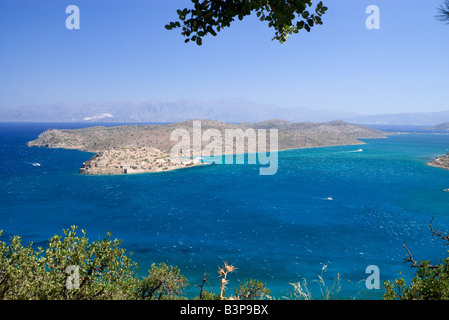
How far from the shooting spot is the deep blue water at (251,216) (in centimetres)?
3953

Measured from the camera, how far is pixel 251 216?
60219 millimetres

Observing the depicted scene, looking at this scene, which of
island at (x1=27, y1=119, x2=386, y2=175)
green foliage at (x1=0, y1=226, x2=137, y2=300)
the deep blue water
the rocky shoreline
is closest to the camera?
green foliage at (x1=0, y1=226, x2=137, y2=300)

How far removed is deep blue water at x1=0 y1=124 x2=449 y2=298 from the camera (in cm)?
3953

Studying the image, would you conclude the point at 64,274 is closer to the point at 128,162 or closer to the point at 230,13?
the point at 230,13

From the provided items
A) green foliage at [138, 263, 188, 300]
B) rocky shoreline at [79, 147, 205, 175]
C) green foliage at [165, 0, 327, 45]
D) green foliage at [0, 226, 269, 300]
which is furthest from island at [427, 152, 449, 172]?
green foliage at [165, 0, 327, 45]

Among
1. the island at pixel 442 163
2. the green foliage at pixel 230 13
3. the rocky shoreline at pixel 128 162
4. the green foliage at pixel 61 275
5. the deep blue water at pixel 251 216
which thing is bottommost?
the deep blue water at pixel 251 216

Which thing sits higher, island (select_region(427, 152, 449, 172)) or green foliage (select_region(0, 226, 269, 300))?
green foliage (select_region(0, 226, 269, 300))

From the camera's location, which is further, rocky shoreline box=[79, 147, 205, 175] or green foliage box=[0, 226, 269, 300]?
rocky shoreline box=[79, 147, 205, 175]

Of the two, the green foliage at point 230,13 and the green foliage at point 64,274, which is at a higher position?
the green foliage at point 230,13

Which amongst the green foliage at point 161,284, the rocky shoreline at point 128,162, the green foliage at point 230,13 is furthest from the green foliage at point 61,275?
the rocky shoreline at point 128,162

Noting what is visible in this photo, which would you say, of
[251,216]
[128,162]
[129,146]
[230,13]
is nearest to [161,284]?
[230,13]

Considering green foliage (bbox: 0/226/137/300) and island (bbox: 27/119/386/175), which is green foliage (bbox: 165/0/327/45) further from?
island (bbox: 27/119/386/175)

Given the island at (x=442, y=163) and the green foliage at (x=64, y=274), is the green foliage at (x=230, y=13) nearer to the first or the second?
the green foliage at (x=64, y=274)
